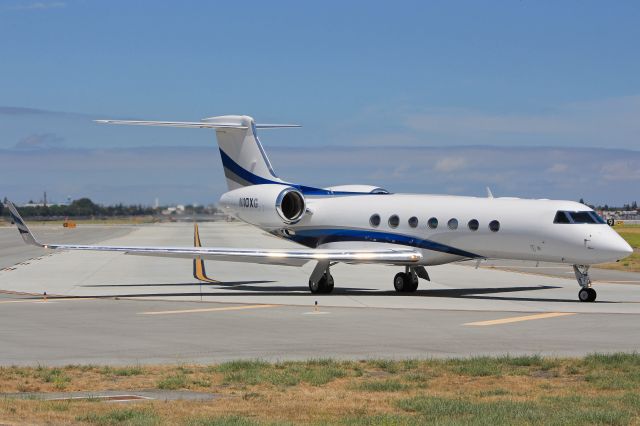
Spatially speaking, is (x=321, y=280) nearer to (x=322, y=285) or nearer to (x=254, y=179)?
(x=322, y=285)

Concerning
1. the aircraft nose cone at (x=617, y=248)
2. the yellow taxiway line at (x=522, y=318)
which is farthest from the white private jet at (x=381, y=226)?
the yellow taxiway line at (x=522, y=318)

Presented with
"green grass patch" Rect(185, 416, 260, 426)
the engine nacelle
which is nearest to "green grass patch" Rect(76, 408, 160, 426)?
"green grass patch" Rect(185, 416, 260, 426)

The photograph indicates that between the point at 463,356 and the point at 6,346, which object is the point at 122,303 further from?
the point at 463,356

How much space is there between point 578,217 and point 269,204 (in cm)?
974

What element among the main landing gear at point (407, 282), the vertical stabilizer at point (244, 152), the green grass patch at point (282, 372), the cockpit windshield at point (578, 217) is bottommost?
the green grass patch at point (282, 372)

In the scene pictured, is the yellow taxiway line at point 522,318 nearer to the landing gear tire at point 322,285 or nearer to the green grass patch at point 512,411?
the landing gear tire at point 322,285

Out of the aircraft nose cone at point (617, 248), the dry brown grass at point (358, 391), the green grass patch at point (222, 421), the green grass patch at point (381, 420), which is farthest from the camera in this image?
the aircraft nose cone at point (617, 248)

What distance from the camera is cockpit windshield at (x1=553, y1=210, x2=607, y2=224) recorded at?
91.7 feet

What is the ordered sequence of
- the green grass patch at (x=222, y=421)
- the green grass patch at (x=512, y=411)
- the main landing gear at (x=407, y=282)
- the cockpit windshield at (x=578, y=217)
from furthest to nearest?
the main landing gear at (x=407, y=282), the cockpit windshield at (x=578, y=217), the green grass patch at (x=512, y=411), the green grass patch at (x=222, y=421)

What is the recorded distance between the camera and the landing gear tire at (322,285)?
31.0 m

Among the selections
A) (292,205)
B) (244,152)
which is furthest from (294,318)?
(244,152)

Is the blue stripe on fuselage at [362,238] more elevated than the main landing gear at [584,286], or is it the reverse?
the blue stripe on fuselage at [362,238]

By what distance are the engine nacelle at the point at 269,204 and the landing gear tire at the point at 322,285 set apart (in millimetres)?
2705

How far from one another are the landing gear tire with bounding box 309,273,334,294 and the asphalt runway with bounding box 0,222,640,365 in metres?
0.68
